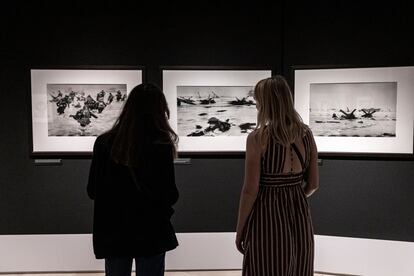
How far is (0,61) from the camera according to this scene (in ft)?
12.2

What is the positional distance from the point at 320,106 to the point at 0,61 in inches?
108

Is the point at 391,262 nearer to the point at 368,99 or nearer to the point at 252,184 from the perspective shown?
Answer: the point at 368,99

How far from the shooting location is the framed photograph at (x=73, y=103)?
3.70 m

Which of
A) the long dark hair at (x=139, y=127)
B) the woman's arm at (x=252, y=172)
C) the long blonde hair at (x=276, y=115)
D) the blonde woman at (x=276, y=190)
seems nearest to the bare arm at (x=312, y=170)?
the blonde woman at (x=276, y=190)

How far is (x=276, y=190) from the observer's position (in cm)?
212

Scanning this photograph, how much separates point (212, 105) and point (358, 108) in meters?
1.21

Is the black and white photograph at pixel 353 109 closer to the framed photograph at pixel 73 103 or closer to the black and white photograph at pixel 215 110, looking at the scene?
the black and white photograph at pixel 215 110

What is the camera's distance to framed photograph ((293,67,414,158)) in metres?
3.46

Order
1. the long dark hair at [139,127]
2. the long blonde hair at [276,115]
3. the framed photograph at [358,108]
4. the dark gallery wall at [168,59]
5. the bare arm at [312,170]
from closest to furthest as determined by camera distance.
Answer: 1. the long dark hair at [139,127]
2. the long blonde hair at [276,115]
3. the bare arm at [312,170]
4. the framed photograph at [358,108]
5. the dark gallery wall at [168,59]

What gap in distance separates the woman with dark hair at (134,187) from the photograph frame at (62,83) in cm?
173

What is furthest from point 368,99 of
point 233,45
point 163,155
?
point 163,155

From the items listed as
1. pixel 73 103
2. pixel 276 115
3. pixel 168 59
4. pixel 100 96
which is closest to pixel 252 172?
pixel 276 115

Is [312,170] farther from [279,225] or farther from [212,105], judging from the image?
[212,105]

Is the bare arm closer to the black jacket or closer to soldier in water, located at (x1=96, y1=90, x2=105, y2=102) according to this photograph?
the black jacket
